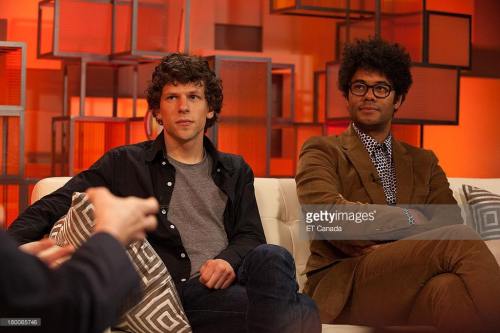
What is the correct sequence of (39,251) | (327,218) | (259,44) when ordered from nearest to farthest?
(39,251)
(327,218)
(259,44)

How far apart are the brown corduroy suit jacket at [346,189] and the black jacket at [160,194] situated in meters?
0.20

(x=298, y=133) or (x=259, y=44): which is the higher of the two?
(x=259, y=44)

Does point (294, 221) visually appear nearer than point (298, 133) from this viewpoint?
Yes

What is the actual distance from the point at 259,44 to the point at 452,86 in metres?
1.13

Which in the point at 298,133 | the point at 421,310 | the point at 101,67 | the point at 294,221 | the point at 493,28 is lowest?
the point at 421,310

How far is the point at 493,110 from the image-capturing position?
204 inches

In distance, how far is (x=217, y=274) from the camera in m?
2.18

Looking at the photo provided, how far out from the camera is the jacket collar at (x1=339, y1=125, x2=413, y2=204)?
2643 millimetres

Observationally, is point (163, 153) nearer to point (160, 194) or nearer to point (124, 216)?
point (160, 194)

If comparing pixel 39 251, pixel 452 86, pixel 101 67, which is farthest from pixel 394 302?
pixel 101 67

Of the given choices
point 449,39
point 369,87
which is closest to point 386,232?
point 369,87

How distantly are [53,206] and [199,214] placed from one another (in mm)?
382

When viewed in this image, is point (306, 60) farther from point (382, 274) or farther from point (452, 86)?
point (382, 274)

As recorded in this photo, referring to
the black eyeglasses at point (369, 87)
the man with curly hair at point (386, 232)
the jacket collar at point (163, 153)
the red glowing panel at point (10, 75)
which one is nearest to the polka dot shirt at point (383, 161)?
the man with curly hair at point (386, 232)
